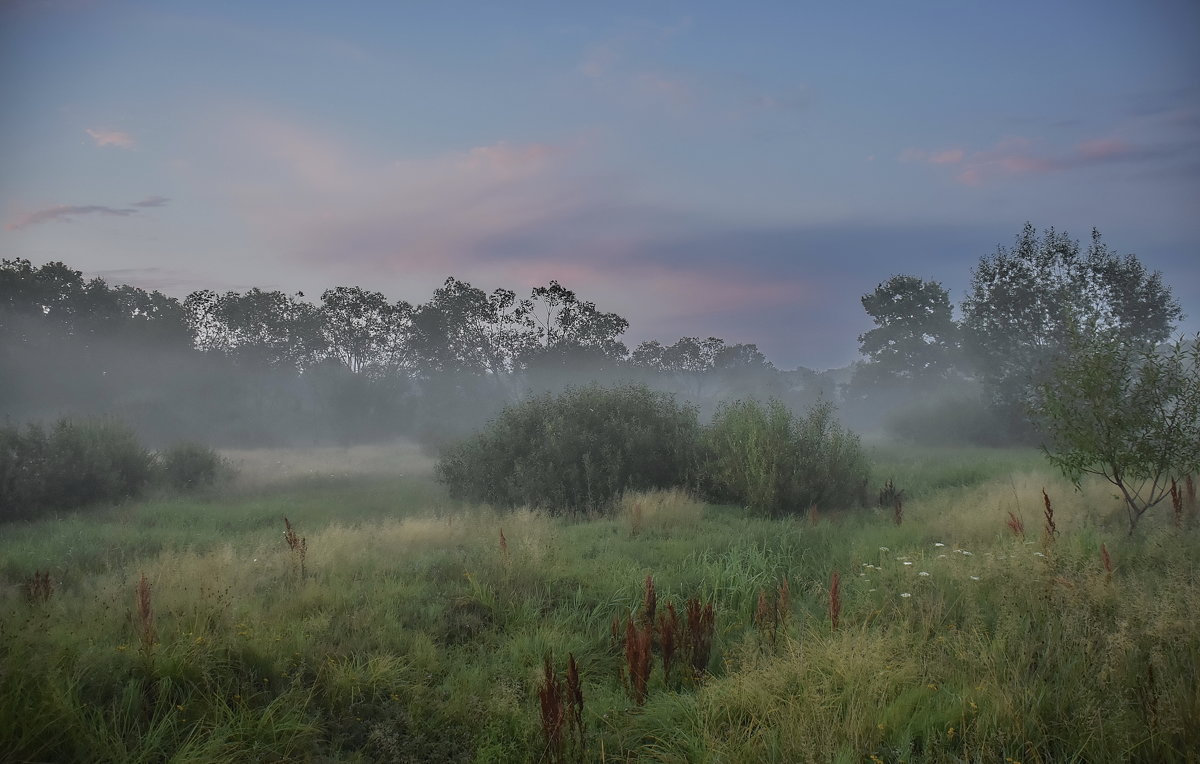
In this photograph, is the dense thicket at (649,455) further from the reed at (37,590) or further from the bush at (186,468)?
the reed at (37,590)

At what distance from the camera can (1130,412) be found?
367 inches

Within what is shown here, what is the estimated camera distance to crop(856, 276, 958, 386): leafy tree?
47.8 m

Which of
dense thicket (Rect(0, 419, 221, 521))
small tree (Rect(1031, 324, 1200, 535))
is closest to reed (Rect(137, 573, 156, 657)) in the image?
small tree (Rect(1031, 324, 1200, 535))

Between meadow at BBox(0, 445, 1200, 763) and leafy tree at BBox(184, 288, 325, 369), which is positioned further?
leafy tree at BBox(184, 288, 325, 369)

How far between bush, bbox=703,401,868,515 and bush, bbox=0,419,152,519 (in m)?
16.7

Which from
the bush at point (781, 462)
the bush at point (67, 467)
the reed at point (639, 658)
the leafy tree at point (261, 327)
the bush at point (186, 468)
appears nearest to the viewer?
the reed at point (639, 658)

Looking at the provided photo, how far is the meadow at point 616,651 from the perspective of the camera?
3.92 m

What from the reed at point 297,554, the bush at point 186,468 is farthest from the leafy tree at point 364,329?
the reed at point 297,554

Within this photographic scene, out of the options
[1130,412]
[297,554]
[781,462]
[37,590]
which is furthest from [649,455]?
[37,590]

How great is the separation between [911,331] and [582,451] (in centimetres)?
4184

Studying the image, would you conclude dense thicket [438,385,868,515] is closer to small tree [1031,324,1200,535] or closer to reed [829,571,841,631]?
small tree [1031,324,1200,535]

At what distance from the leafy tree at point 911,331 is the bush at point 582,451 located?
124 feet

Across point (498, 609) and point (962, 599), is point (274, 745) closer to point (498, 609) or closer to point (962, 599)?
point (498, 609)

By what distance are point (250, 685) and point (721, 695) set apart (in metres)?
3.53
